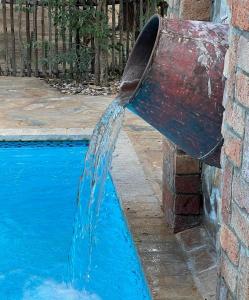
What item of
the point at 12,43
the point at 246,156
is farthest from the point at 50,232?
the point at 12,43

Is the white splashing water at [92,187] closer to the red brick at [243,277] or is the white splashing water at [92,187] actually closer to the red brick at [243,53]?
the red brick at [243,53]

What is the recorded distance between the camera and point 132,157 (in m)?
5.46

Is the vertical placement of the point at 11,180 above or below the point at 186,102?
Result: below

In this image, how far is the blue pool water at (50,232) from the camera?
144 inches

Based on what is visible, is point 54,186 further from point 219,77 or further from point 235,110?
point 235,110

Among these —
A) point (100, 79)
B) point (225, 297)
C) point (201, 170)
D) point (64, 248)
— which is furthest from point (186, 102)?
point (100, 79)

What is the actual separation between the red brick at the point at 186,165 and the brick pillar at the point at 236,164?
4.92 feet

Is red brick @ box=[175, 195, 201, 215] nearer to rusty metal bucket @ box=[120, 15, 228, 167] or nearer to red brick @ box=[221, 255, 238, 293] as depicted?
rusty metal bucket @ box=[120, 15, 228, 167]

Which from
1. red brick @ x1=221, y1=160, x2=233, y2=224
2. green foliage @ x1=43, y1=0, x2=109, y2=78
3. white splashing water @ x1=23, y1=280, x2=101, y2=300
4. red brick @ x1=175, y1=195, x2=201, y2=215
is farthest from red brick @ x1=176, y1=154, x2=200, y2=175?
green foliage @ x1=43, y1=0, x2=109, y2=78

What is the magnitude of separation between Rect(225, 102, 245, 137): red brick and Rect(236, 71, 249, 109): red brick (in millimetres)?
20

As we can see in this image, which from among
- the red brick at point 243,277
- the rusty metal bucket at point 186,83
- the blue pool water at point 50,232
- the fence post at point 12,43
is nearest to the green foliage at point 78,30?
the fence post at point 12,43

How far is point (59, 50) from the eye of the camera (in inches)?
336

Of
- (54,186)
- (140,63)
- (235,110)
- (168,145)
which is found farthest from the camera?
(54,186)

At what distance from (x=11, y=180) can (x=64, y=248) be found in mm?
1338
